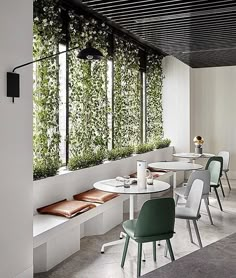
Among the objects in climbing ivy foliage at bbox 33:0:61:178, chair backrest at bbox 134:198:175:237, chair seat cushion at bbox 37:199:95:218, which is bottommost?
chair seat cushion at bbox 37:199:95:218

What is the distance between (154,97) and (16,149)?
6.08 metres

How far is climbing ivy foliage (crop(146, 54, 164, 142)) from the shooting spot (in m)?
8.71

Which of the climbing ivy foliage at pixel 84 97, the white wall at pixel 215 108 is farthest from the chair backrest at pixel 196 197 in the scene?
the white wall at pixel 215 108

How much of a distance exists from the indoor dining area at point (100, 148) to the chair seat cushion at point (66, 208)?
0.01 metres

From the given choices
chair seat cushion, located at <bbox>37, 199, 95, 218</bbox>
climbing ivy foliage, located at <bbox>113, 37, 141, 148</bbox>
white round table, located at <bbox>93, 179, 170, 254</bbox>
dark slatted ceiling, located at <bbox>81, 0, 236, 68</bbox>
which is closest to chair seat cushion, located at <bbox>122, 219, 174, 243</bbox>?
white round table, located at <bbox>93, 179, 170, 254</bbox>

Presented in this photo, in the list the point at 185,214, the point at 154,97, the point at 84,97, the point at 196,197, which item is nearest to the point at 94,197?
the point at 185,214

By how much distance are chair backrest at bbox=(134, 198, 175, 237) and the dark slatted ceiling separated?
236cm

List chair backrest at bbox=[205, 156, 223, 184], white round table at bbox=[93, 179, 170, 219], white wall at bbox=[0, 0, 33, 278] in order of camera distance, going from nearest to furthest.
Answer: white wall at bbox=[0, 0, 33, 278] < white round table at bbox=[93, 179, 170, 219] < chair backrest at bbox=[205, 156, 223, 184]

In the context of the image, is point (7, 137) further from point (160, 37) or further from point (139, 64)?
point (139, 64)

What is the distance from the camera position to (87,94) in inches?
232

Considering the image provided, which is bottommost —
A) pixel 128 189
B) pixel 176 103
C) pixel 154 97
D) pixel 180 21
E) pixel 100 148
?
pixel 128 189

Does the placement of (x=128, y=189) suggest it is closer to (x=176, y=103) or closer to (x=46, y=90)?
(x=46, y=90)

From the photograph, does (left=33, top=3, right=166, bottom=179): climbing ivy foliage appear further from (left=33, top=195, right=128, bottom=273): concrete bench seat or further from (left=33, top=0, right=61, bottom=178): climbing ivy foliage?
(left=33, top=195, right=128, bottom=273): concrete bench seat

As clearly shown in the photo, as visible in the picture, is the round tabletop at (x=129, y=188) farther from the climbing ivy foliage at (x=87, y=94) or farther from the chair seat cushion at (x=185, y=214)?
the climbing ivy foliage at (x=87, y=94)
